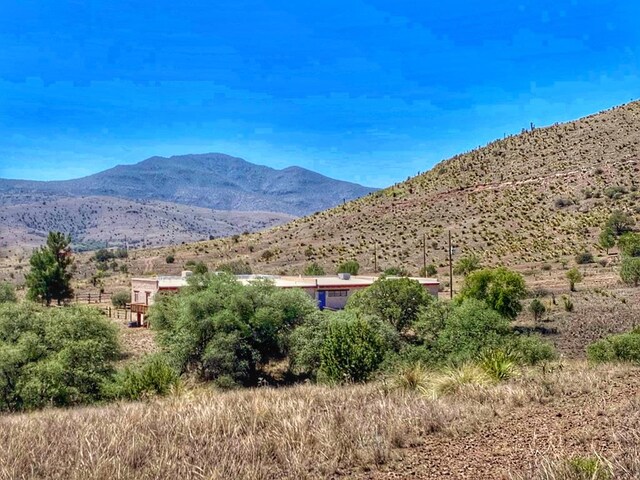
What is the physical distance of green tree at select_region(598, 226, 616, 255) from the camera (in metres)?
Result: 64.8

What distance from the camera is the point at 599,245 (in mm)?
68500

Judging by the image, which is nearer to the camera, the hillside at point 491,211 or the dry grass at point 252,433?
the dry grass at point 252,433

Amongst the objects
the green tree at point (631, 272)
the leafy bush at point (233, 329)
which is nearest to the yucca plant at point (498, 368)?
the leafy bush at point (233, 329)

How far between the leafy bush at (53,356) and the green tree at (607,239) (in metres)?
55.0

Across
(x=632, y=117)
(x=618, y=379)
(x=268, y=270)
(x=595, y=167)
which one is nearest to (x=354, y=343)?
(x=618, y=379)

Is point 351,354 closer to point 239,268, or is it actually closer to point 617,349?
point 617,349

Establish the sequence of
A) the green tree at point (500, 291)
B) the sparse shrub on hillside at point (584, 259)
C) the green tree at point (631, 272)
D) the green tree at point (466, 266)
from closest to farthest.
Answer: the green tree at point (500, 291) < the green tree at point (631, 272) < the green tree at point (466, 266) < the sparse shrub on hillside at point (584, 259)

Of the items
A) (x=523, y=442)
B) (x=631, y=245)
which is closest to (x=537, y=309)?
(x=631, y=245)

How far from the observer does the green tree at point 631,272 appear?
161 ft

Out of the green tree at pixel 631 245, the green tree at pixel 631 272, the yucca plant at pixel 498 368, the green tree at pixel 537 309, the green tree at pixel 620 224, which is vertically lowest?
the green tree at pixel 537 309

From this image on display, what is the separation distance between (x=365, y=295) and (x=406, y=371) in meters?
24.7

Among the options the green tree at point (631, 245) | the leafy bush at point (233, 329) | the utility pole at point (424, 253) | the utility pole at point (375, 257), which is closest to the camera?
the leafy bush at point (233, 329)

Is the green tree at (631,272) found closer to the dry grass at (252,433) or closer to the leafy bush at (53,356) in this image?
the leafy bush at (53,356)

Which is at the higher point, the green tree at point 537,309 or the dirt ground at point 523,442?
the dirt ground at point 523,442
